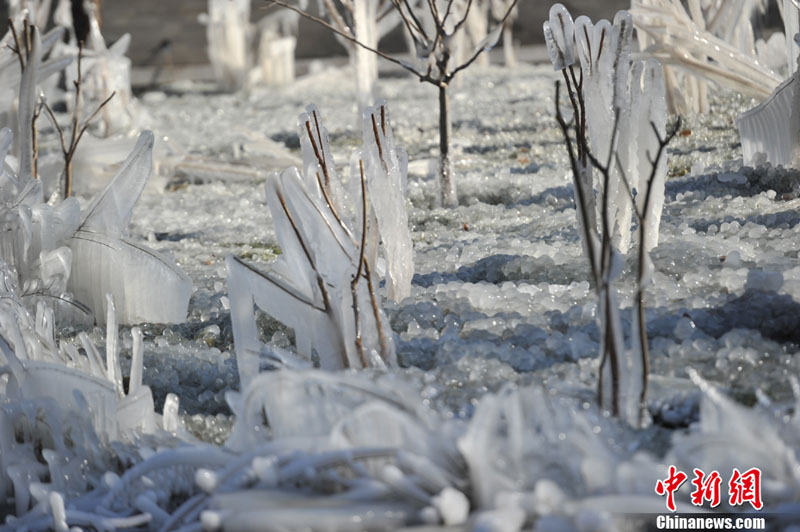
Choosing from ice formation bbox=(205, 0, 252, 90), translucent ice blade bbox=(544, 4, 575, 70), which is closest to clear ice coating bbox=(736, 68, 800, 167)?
translucent ice blade bbox=(544, 4, 575, 70)

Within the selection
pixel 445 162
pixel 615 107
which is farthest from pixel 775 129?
pixel 445 162

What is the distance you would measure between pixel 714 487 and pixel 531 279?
89 centimetres

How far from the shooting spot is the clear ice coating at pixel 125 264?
1773 millimetres

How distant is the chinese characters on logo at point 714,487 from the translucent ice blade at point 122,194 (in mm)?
Answer: 1187

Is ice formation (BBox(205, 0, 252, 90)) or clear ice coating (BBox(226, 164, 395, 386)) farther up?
ice formation (BBox(205, 0, 252, 90))

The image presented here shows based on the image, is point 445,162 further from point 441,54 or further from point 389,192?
point 389,192

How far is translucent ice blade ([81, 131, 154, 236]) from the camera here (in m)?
1.77

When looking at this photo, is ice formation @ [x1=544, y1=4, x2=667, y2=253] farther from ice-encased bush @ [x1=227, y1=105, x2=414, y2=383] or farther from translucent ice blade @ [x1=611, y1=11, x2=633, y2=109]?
ice-encased bush @ [x1=227, y1=105, x2=414, y2=383]

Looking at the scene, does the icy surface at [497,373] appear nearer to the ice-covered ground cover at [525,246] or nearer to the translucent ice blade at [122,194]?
the ice-covered ground cover at [525,246]

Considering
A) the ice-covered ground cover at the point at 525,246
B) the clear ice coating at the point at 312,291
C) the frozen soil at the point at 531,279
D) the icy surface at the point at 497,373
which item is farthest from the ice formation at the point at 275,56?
the clear ice coating at the point at 312,291

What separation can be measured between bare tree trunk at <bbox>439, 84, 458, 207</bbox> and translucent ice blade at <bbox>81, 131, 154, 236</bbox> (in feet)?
2.97

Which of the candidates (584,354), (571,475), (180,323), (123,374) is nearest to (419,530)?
(571,475)

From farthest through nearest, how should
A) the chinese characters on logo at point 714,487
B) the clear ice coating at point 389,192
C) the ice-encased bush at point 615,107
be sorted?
the ice-encased bush at point 615,107, the clear ice coating at point 389,192, the chinese characters on logo at point 714,487

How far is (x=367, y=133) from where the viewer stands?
1628mm
